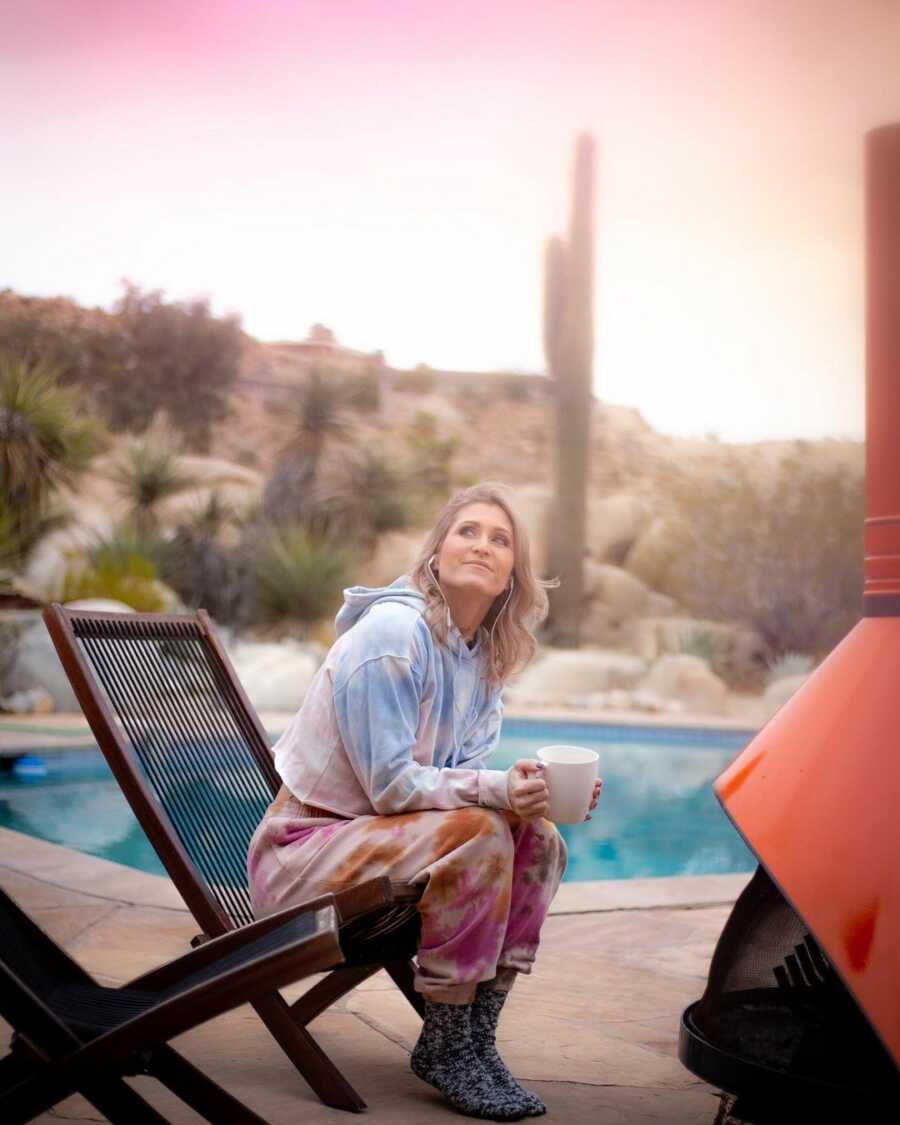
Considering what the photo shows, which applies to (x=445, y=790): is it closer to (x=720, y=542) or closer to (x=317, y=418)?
(x=720, y=542)

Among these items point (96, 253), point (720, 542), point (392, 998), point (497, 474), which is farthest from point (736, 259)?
point (392, 998)

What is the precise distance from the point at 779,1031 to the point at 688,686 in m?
12.5

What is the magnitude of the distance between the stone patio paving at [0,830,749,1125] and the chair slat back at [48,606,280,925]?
1.07 ft

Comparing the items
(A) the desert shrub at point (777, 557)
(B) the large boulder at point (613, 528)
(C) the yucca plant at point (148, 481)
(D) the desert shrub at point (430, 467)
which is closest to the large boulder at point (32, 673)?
(C) the yucca plant at point (148, 481)

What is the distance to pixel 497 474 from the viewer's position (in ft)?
89.7

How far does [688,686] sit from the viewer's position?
1412 centimetres

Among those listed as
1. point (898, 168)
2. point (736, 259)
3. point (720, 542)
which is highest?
point (736, 259)

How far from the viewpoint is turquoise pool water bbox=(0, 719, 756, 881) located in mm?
5863

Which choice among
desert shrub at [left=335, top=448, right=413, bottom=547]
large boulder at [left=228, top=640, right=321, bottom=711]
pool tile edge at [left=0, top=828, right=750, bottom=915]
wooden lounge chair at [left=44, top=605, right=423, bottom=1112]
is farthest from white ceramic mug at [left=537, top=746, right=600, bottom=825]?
desert shrub at [left=335, top=448, right=413, bottom=547]

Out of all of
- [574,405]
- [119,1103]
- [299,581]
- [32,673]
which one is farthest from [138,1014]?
[574,405]

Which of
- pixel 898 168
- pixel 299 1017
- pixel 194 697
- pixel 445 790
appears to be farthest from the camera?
pixel 194 697

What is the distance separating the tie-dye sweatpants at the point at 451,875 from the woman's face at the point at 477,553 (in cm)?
43

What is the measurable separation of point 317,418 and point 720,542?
671 centimetres

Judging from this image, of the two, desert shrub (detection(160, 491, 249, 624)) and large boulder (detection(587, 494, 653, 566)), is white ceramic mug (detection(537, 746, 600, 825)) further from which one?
large boulder (detection(587, 494, 653, 566))
